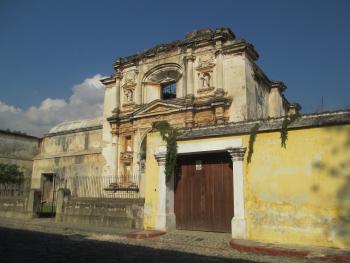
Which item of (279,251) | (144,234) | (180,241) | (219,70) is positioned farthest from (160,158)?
(219,70)

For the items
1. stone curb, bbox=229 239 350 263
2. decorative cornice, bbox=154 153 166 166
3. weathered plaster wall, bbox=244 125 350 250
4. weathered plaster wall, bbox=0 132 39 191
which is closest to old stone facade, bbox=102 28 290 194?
decorative cornice, bbox=154 153 166 166

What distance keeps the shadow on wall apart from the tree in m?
23.3

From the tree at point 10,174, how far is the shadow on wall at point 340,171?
2332 centimetres

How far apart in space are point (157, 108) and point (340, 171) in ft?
42.0

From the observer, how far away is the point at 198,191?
11.0 meters

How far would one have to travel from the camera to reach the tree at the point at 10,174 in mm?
25681

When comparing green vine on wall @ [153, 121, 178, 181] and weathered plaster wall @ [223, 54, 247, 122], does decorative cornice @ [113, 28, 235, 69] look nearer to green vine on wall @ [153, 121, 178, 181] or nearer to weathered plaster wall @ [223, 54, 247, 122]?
weathered plaster wall @ [223, 54, 247, 122]

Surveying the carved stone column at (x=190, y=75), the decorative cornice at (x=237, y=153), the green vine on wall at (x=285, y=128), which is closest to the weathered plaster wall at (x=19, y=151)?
the carved stone column at (x=190, y=75)

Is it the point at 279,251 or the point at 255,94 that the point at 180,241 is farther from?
the point at 255,94

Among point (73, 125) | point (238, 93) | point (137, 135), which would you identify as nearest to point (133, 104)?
point (137, 135)

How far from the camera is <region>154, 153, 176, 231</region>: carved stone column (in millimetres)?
11023

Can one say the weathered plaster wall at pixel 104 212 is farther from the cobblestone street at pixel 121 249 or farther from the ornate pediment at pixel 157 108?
the ornate pediment at pixel 157 108

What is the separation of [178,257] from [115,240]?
3286 millimetres

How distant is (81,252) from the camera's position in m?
7.69
